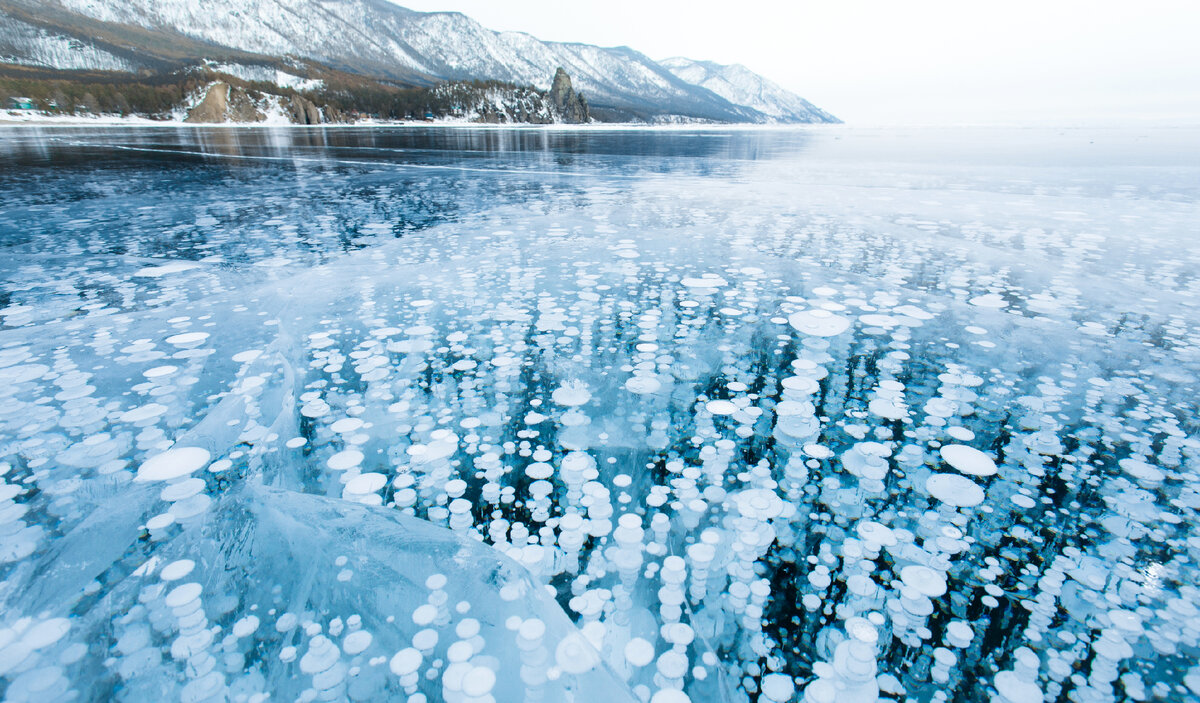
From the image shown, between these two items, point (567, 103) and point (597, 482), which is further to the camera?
point (567, 103)

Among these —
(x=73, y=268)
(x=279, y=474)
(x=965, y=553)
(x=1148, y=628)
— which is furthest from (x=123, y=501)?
(x=73, y=268)

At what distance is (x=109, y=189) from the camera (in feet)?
31.8

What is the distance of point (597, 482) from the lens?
2.20 m

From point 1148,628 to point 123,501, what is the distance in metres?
3.53

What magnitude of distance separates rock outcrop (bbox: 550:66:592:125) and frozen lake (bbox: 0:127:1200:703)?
366 feet

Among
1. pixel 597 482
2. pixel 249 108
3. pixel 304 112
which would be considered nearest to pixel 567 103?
pixel 304 112

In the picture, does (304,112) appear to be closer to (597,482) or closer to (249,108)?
(249,108)

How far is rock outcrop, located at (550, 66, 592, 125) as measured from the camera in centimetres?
10625

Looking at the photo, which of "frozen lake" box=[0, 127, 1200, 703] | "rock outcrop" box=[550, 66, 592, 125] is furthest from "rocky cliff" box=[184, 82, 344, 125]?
"frozen lake" box=[0, 127, 1200, 703]

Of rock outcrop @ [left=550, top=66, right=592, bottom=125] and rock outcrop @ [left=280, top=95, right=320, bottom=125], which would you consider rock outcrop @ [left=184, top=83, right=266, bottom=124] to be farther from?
rock outcrop @ [left=550, top=66, right=592, bottom=125]

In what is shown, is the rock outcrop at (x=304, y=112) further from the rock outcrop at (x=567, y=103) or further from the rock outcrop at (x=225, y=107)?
the rock outcrop at (x=567, y=103)

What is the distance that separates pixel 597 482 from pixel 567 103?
117 m

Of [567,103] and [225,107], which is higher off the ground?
[567,103]

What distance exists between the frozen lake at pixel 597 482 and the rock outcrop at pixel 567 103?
366ft
